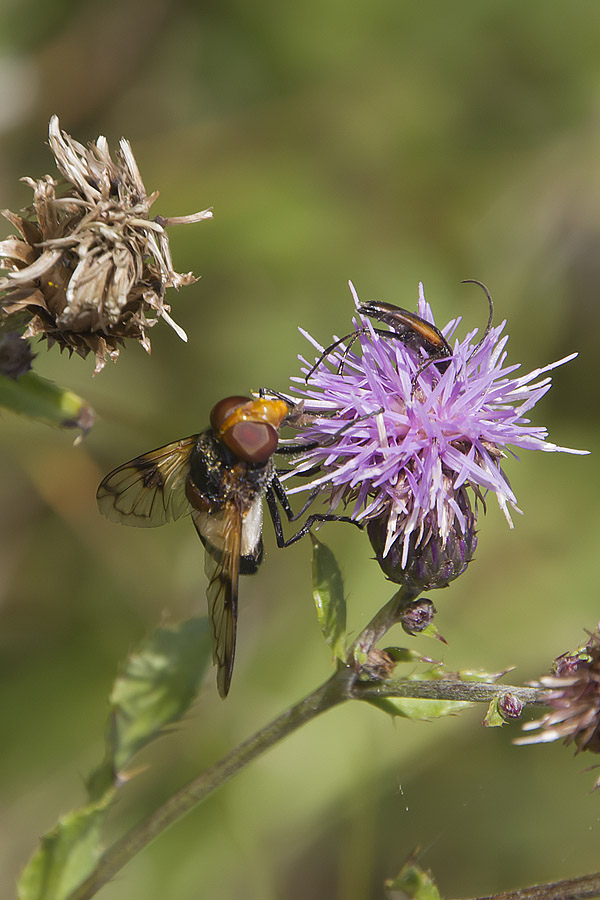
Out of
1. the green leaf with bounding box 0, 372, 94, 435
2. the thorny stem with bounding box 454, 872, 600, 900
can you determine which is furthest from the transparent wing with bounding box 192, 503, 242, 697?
the thorny stem with bounding box 454, 872, 600, 900

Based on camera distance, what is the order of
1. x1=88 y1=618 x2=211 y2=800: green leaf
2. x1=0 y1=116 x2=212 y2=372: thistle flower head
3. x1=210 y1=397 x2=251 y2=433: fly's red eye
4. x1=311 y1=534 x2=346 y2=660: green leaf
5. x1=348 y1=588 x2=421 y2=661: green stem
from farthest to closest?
x1=88 y1=618 x2=211 y2=800: green leaf
x1=210 y1=397 x2=251 y2=433: fly's red eye
x1=348 y1=588 x2=421 y2=661: green stem
x1=311 y1=534 x2=346 y2=660: green leaf
x1=0 y1=116 x2=212 y2=372: thistle flower head

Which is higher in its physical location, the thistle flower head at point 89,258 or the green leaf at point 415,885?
the thistle flower head at point 89,258

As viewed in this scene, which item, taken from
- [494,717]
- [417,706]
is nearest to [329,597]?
[417,706]

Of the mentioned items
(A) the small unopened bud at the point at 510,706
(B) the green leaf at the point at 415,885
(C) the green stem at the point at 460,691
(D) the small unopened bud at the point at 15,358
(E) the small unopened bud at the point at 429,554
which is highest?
(D) the small unopened bud at the point at 15,358

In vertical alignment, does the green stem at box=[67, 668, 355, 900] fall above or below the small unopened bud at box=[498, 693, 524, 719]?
above

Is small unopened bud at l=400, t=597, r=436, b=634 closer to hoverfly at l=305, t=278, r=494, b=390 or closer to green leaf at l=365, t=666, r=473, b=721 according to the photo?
green leaf at l=365, t=666, r=473, b=721

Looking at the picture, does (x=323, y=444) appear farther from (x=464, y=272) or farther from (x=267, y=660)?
(x=464, y=272)

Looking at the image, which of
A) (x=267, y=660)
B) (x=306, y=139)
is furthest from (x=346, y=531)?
(x=306, y=139)

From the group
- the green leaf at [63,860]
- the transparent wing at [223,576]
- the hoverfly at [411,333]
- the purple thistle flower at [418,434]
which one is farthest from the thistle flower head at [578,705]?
the green leaf at [63,860]

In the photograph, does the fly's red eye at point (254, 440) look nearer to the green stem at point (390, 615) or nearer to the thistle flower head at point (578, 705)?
the green stem at point (390, 615)
